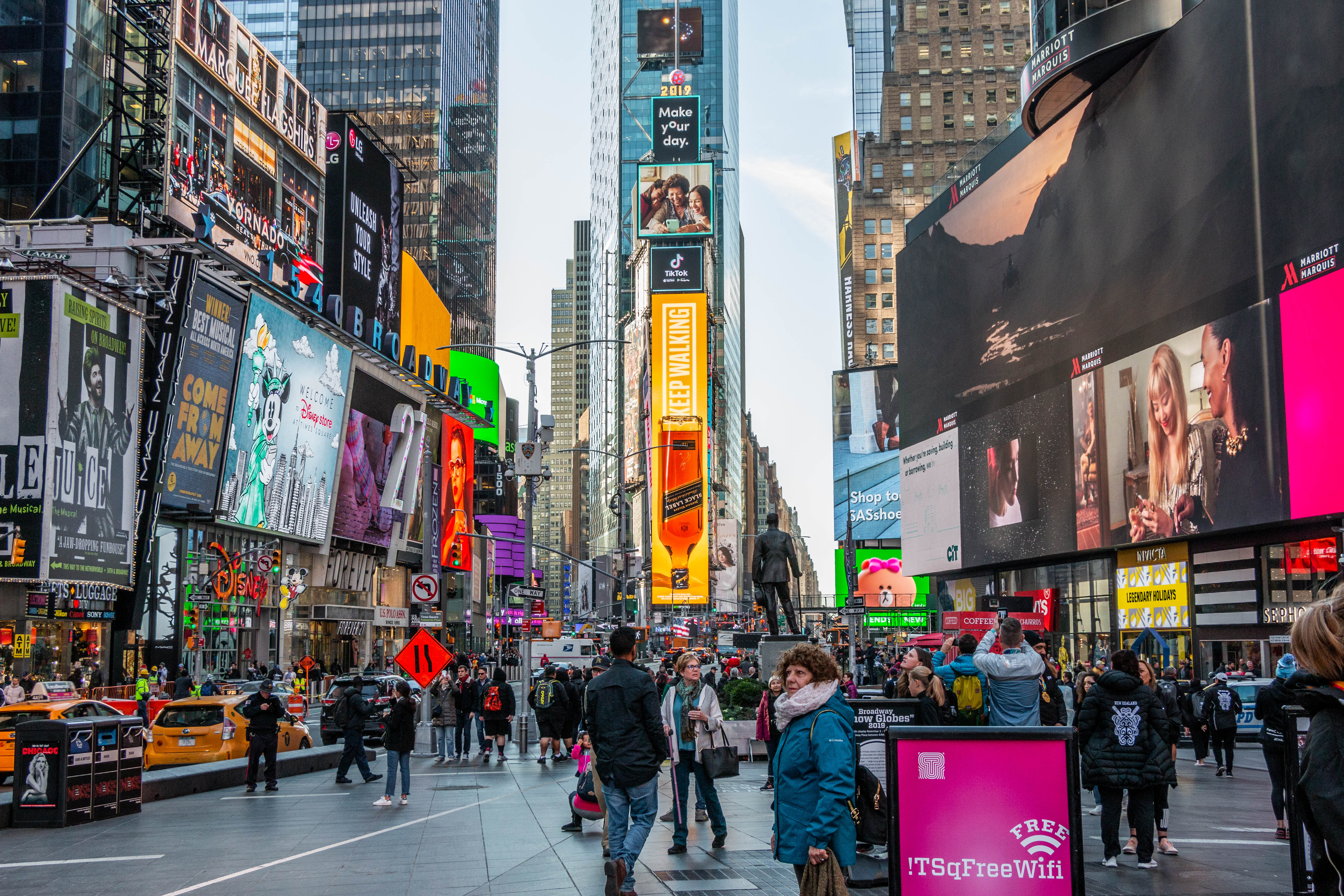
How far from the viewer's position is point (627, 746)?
9.30 m

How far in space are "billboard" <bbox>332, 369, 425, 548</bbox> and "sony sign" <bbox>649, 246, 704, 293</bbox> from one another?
6338 cm

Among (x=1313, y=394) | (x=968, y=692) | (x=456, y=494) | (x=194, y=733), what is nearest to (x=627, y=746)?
(x=968, y=692)

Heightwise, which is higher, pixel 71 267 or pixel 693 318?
pixel 693 318

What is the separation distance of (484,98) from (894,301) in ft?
193

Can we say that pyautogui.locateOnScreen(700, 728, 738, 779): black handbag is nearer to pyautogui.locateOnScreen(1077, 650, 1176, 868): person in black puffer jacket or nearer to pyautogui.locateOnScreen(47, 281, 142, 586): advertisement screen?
pyautogui.locateOnScreen(1077, 650, 1176, 868): person in black puffer jacket

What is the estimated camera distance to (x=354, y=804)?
1636cm

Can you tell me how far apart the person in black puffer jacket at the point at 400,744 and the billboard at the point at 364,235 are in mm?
49212

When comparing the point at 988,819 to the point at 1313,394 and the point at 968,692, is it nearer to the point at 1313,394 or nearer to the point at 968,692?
the point at 968,692

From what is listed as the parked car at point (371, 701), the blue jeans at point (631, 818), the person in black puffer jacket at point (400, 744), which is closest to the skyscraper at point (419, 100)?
the parked car at point (371, 701)

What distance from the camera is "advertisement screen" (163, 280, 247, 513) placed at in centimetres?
4538

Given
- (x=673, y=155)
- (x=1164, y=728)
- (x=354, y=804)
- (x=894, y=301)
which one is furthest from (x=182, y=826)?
(x=673, y=155)

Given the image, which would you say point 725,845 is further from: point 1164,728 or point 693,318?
point 693,318

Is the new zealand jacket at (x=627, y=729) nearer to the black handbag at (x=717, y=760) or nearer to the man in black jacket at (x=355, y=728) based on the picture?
the black handbag at (x=717, y=760)

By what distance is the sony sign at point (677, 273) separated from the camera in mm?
135500
